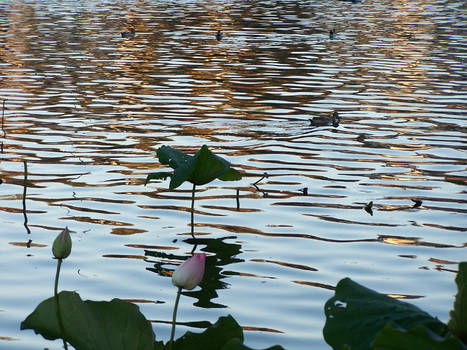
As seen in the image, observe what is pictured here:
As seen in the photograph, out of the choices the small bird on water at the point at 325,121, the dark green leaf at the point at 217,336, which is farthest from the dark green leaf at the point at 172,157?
the small bird on water at the point at 325,121

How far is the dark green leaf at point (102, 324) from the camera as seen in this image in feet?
12.6

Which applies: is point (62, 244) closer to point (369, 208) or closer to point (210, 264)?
point (210, 264)

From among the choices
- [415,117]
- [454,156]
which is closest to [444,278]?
[454,156]

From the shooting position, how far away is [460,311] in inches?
123

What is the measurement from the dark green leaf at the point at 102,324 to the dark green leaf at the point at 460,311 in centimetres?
134

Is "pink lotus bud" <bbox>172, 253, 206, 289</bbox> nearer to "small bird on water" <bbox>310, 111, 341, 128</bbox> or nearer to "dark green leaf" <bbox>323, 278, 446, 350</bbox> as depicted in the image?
"dark green leaf" <bbox>323, 278, 446, 350</bbox>

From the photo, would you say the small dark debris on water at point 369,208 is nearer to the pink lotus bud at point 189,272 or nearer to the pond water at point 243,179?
the pond water at point 243,179

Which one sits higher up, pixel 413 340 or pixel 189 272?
pixel 413 340

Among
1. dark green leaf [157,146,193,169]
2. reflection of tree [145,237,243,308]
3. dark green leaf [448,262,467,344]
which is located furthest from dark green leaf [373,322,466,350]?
dark green leaf [157,146,193,169]

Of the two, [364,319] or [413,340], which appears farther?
[364,319]

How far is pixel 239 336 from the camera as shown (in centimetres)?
373

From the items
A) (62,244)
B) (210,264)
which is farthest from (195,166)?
(62,244)

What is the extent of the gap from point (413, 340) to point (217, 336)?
116cm

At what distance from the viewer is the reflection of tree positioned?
647 cm
